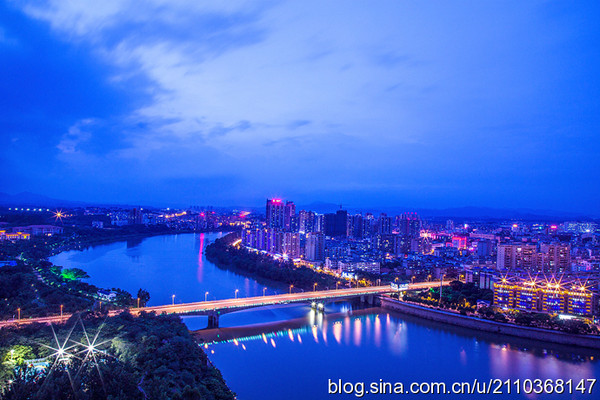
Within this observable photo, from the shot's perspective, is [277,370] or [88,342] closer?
[88,342]

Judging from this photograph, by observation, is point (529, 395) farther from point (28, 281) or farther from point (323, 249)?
point (323, 249)

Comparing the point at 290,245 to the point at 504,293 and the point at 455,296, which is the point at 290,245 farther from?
the point at 504,293

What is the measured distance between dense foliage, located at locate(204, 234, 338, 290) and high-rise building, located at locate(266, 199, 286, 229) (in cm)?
686

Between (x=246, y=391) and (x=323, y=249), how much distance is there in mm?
9330

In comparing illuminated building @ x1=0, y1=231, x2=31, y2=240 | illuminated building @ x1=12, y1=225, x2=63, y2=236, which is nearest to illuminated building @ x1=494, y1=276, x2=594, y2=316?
illuminated building @ x1=0, y1=231, x2=31, y2=240

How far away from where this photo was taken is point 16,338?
370cm

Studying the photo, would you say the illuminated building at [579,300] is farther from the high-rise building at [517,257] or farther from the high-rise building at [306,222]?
the high-rise building at [306,222]

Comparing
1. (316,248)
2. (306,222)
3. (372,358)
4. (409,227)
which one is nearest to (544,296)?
(372,358)

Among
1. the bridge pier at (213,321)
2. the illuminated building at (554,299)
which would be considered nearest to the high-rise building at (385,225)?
the illuminated building at (554,299)

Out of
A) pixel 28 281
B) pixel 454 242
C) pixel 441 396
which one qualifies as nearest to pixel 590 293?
pixel 441 396

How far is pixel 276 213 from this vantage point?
21.7 meters

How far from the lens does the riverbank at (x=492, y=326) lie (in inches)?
215

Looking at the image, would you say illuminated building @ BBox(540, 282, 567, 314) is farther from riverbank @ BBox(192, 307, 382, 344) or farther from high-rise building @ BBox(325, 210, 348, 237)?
high-rise building @ BBox(325, 210, 348, 237)

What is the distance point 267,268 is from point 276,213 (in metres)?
11.3
